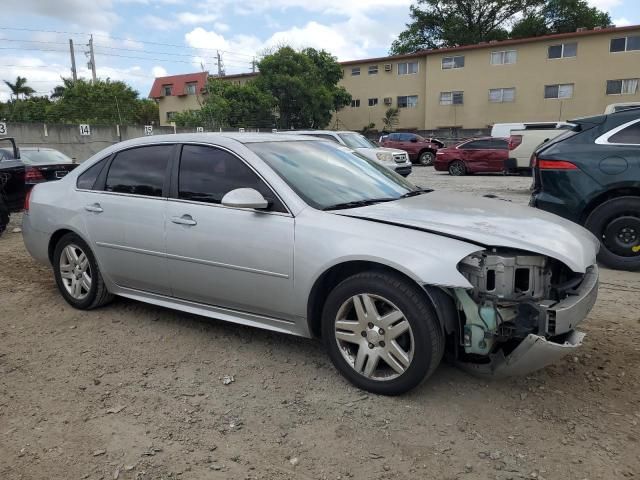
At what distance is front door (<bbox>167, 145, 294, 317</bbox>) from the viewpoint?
3.30 metres

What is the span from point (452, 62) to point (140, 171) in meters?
37.1

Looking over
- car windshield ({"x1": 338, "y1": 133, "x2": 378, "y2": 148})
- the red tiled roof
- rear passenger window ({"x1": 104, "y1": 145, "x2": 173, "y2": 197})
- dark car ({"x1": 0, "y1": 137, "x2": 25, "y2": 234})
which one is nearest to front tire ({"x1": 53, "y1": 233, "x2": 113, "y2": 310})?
rear passenger window ({"x1": 104, "y1": 145, "x2": 173, "y2": 197})

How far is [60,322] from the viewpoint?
14.4 feet

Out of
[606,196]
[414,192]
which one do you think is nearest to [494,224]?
[414,192]

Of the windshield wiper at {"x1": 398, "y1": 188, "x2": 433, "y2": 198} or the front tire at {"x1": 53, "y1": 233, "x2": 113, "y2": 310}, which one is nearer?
the windshield wiper at {"x1": 398, "y1": 188, "x2": 433, "y2": 198}

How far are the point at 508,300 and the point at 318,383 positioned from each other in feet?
4.19

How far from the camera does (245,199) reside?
10.7 feet


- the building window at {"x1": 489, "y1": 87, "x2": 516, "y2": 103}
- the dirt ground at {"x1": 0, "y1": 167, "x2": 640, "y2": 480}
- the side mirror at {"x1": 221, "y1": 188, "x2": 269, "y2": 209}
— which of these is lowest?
the dirt ground at {"x1": 0, "y1": 167, "x2": 640, "y2": 480}

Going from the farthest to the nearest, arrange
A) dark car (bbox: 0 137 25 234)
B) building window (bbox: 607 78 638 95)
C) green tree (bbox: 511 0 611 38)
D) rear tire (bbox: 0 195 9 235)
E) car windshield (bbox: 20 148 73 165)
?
green tree (bbox: 511 0 611 38) < building window (bbox: 607 78 638 95) < car windshield (bbox: 20 148 73 165) < dark car (bbox: 0 137 25 234) < rear tire (bbox: 0 195 9 235)

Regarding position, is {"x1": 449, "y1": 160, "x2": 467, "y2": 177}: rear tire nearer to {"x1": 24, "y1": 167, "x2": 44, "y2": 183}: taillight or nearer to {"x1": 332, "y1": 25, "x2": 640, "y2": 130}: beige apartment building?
{"x1": 24, "y1": 167, "x2": 44, "y2": 183}: taillight

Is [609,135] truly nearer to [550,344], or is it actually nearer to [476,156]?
[550,344]

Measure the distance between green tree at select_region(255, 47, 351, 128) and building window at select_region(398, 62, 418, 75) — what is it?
5947mm

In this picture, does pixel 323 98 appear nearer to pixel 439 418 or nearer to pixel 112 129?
pixel 112 129

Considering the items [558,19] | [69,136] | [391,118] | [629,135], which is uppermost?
[558,19]
